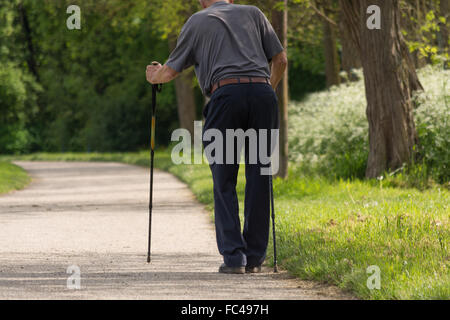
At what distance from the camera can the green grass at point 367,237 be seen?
5203 mm

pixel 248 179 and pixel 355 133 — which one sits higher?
pixel 248 179

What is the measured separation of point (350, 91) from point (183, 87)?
549 inches

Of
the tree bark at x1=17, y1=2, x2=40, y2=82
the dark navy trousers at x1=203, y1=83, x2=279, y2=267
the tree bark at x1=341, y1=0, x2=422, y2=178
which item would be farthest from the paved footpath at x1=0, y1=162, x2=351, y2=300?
the tree bark at x1=17, y1=2, x2=40, y2=82

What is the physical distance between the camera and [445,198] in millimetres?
9891

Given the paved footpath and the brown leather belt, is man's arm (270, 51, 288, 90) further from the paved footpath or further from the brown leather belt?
the paved footpath

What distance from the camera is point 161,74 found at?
246 inches

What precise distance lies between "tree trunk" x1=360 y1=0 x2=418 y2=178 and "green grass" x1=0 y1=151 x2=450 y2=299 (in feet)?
2.54

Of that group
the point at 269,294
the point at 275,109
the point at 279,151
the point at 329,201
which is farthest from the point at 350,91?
the point at 269,294

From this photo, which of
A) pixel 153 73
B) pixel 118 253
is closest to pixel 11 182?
pixel 118 253

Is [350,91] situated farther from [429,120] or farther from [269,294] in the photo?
[269,294]

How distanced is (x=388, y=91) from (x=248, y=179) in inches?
259

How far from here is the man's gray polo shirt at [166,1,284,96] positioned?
6.02 m

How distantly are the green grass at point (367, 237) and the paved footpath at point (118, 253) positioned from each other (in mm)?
271
